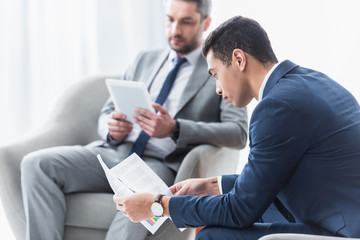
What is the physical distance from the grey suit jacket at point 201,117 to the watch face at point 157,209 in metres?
0.69

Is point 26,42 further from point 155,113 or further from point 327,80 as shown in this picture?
point 327,80

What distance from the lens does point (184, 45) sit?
229 centimetres

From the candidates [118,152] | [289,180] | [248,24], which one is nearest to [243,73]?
[248,24]

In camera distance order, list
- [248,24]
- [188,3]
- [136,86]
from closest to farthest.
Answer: [248,24], [136,86], [188,3]

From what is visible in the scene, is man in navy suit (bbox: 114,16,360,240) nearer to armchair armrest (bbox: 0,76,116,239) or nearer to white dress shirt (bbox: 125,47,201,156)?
white dress shirt (bbox: 125,47,201,156)

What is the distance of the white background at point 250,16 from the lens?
2.99 m

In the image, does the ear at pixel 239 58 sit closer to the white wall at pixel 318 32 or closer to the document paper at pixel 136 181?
the document paper at pixel 136 181

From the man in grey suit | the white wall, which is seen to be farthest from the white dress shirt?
the white wall

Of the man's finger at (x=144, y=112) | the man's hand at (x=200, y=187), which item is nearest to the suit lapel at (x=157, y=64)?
the man's finger at (x=144, y=112)

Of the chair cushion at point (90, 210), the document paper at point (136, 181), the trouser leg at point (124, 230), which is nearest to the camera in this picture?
the document paper at point (136, 181)

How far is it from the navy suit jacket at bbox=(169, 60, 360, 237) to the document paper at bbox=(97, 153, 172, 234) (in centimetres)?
32

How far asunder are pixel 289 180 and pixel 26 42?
249 cm

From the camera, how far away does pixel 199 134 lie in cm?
204

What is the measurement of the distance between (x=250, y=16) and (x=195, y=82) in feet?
3.95
